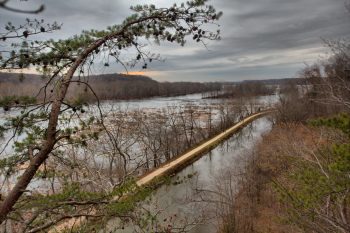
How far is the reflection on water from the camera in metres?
14.9

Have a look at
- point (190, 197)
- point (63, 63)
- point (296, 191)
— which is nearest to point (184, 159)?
point (190, 197)

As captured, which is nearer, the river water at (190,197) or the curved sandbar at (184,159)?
the river water at (190,197)

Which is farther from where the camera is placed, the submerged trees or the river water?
the river water

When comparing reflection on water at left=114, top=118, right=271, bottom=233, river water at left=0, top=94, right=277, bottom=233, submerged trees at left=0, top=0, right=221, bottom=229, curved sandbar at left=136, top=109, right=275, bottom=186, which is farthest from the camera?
curved sandbar at left=136, top=109, right=275, bottom=186

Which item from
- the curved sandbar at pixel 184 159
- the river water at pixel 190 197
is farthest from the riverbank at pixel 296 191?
the curved sandbar at pixel 184 159

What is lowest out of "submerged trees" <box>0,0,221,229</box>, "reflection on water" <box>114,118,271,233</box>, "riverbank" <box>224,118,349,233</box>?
"reflection on water" <box>114,118,271,233</box>

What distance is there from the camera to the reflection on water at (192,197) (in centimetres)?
1494

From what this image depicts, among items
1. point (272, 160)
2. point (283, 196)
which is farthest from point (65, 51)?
point (272, 160)

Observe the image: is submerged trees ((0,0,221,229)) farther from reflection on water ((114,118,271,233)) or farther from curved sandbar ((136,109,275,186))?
curved sandbar ((136,109,275,186))

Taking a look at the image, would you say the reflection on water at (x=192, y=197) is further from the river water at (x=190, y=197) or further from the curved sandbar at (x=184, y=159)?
the curved sandbar at (x=184, y=159)

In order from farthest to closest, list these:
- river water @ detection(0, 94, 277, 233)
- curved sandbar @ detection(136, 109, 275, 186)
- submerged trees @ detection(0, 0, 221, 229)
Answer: curved sandbar @ detection(136, 109, 275, 186)
river water @ detection(0, 94, 277, 233)
submerged trees @ detection(0, 0, 221, 229)

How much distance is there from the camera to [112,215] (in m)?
5.59

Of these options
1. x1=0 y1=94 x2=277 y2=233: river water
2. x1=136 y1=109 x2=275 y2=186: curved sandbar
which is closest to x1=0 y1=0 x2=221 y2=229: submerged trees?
x1=0 y1=94 x2=277 y2=233: river water

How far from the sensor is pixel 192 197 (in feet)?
63.2
